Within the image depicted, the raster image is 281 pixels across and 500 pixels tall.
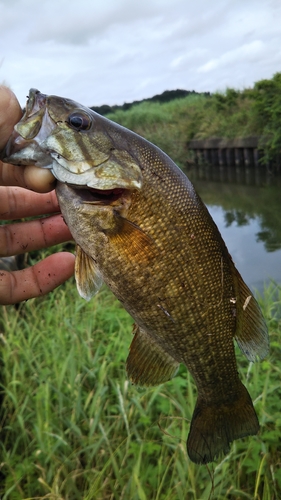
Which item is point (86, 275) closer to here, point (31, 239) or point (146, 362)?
point (146, 362)

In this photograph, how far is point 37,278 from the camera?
238 centimetres

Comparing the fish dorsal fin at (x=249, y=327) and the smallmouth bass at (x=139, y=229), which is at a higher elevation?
the smallmouth bass at (x=139, y=229)

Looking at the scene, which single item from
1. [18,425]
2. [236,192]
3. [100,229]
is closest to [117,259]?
[100,229]

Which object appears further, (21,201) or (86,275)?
(21,201)

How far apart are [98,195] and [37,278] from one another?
0.89 m

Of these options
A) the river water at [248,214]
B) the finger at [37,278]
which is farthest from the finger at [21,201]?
the river water at [248,214]

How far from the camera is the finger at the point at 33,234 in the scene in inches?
91.4

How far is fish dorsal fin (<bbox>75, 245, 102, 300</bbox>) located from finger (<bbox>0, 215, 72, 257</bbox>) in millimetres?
628

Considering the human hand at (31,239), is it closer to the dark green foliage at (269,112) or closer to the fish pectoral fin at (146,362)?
the fish pectoral fin at (146,362)

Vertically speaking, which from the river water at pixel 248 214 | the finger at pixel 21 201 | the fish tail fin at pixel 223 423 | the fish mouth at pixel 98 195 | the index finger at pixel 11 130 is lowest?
the river water at pixel 248 214

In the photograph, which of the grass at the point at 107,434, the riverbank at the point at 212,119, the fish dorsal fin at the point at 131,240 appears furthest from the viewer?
the riverbank at the point at 212,119

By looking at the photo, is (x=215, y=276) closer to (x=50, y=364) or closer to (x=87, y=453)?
(x=87, y=453)

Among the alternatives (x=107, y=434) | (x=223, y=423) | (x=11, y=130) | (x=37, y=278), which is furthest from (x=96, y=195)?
(x=107, y=434)

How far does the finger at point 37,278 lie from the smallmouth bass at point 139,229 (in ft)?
2.08
